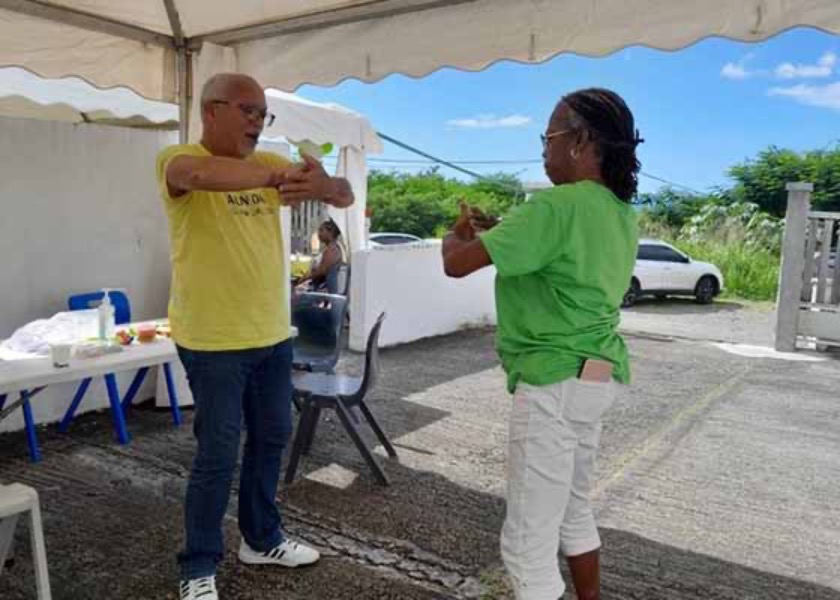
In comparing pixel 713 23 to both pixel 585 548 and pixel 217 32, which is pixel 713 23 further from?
pixel 217 32

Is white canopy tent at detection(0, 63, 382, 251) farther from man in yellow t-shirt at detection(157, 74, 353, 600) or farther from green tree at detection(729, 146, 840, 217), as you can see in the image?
green tree at detection(729, 146, 840, 217)

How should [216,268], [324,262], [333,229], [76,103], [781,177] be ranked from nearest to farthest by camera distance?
1. [216,268]
2. [76,103]
3. [324,262]
4. [333,229]
5. [781,177]

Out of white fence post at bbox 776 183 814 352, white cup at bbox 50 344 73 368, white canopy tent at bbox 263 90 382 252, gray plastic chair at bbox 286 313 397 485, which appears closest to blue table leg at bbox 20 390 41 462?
white cup at bbox 50 344 73 368

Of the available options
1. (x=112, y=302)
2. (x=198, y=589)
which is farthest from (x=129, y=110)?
(x=198, y=589)

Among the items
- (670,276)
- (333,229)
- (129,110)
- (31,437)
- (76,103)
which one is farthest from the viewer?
(670,276)

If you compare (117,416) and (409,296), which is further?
(409,296)

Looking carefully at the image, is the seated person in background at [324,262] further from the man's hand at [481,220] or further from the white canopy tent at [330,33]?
the man's hand at [481,220]

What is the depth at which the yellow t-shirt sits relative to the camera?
2123 millimetres

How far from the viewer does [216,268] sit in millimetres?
2133

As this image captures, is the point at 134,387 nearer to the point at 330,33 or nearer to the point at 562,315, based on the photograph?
the point at 330,33

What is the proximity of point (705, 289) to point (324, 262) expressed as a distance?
9.31 metres

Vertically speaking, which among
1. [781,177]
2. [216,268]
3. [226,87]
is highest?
[781,177]

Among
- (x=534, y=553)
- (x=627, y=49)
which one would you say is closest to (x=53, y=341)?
(x=534, y=553)

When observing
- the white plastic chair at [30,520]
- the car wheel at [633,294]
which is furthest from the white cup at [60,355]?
the car wheel at [633,294]
